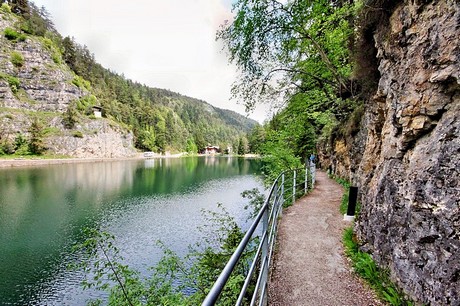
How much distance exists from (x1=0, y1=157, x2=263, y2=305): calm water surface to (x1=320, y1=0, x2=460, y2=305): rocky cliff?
9498 millimetres

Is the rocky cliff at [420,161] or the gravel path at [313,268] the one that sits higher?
the rocky cliff at [420,161]

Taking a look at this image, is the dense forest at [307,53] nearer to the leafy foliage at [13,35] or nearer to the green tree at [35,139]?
the green tree at [35,139]

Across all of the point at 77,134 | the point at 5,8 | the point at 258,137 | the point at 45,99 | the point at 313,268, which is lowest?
the point at 313,268

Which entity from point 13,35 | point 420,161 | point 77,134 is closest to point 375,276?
point 420,161

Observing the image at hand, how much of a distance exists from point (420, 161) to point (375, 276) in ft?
5.96

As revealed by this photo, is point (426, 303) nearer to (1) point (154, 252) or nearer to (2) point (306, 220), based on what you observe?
(2) point (306, 220)

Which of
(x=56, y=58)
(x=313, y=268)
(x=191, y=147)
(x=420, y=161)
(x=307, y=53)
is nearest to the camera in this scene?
(x=420, y=161)

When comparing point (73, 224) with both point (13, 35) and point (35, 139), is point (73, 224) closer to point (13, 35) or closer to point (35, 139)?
point (35, 139)

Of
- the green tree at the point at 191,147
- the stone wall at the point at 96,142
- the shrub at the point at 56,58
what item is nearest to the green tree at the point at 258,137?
the stone wall at the point at 96,142

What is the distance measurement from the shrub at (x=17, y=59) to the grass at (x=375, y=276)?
82.9m

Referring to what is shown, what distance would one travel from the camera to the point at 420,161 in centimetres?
336

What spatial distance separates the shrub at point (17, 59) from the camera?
61781 mm

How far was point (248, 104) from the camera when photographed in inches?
440

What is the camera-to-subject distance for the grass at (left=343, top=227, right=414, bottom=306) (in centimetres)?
320
